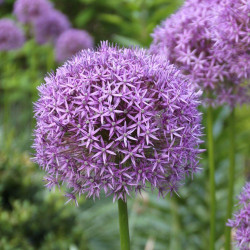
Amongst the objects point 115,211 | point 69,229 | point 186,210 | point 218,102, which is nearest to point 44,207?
point 69,229

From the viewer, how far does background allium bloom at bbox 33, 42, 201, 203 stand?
160 centimetres

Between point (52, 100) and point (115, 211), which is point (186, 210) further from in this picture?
point (52, 100)

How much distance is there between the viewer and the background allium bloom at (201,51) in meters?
2.34

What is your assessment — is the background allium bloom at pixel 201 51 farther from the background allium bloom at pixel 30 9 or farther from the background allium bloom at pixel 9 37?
the background allium bloom at pixel 30 9

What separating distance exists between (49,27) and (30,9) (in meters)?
0.30

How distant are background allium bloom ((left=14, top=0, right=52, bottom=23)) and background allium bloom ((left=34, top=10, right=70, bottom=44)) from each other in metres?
0.06

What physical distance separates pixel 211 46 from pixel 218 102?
34 centimetres

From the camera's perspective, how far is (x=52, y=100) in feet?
5.57

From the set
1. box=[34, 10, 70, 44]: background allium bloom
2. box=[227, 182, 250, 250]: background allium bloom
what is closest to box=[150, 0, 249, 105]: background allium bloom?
box=[227, 182, 250, 250]: background allium bloom

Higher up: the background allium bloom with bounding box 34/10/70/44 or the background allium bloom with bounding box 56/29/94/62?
the background allium bloom with bounding box 34/10/70/44

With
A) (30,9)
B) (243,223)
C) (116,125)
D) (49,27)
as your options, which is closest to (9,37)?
(30,9)

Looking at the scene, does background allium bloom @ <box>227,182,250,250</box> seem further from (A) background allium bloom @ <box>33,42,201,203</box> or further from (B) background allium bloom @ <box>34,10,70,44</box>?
(B) background allium bloom @ <box>34,10,70,44</box>

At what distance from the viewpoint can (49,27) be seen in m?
4.90

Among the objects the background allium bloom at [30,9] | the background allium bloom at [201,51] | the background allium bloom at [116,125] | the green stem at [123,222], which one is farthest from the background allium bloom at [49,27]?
the green stem at [123,222]
